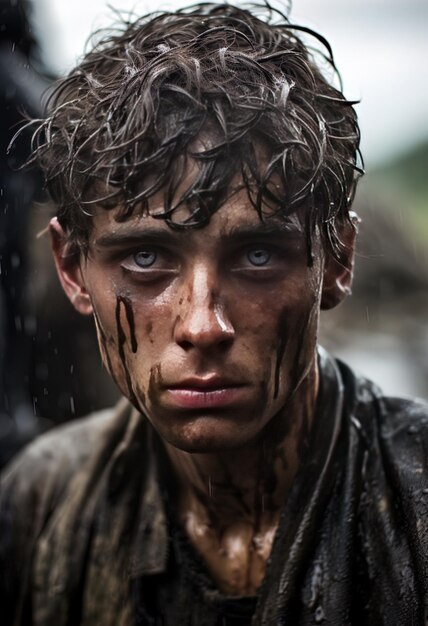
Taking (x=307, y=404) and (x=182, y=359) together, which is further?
(x=307, y=404)

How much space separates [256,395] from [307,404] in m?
0.41

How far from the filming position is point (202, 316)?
2033 millimetres

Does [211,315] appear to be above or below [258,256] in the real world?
below

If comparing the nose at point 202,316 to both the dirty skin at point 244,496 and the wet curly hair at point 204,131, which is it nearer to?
the wet curly hair at point 204,131

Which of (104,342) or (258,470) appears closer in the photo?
(104,342)

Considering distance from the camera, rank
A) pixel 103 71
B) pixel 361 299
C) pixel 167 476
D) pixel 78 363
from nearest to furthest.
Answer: pixel 103 71 → pixel 167 476 → pixel 78 363 → pixel 361 299

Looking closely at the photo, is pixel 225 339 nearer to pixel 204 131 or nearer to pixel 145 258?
pixel 145 258

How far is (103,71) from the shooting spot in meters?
2.45

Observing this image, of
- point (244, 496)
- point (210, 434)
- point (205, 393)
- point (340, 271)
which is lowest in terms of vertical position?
point (244, 496)

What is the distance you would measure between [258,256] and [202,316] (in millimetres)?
234

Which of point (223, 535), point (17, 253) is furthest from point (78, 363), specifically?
point (223, 535)

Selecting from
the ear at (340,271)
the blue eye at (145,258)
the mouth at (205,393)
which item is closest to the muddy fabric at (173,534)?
the ear at (340,271)

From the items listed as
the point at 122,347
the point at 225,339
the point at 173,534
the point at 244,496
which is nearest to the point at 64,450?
the point at 173,534

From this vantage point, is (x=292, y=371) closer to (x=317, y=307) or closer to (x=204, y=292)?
(x=317, y=307)
